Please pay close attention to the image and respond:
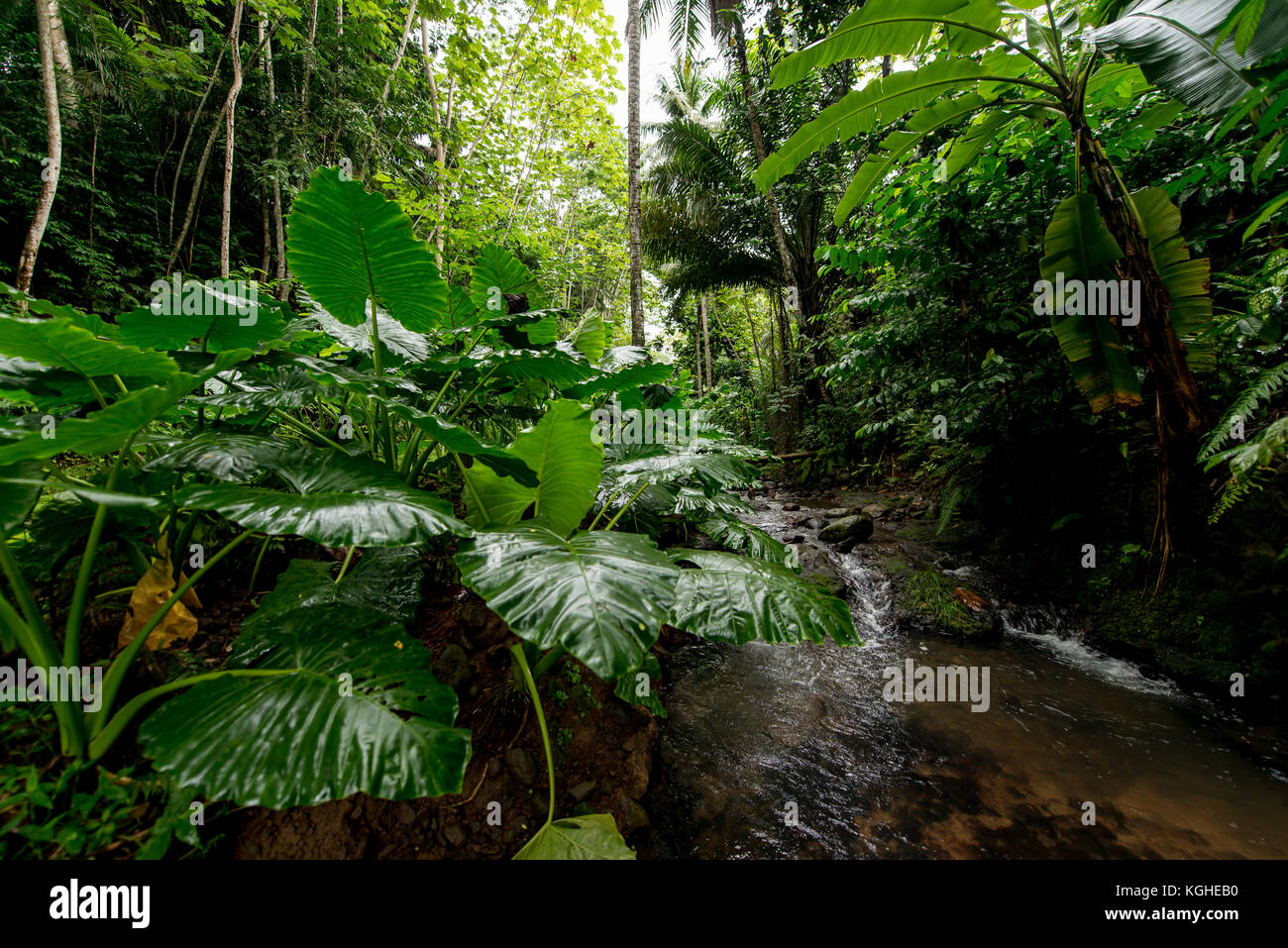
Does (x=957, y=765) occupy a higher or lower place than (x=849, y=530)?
lower

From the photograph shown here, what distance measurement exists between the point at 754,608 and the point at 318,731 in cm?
107

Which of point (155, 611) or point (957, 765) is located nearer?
point (155, 611)

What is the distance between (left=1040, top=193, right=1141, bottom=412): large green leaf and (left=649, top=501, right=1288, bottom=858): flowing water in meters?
1.58

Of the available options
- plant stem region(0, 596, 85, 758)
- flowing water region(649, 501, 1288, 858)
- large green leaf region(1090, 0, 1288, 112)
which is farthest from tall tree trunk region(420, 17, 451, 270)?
flowing water region(649, 501, 1288, 858)

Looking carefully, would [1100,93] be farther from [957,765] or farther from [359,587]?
[359,587]

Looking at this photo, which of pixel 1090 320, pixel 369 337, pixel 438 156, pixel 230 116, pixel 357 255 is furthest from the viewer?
pixel 438 156

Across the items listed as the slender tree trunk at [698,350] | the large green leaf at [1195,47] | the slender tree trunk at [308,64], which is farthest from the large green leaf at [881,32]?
the slender tree trunk at [698,350]

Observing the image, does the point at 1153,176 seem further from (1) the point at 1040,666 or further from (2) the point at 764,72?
(2) the point at 764,72

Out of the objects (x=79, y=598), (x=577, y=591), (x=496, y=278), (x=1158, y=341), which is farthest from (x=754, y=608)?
(x=1158, y=341)

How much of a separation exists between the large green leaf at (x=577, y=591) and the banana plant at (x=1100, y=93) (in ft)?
8.85

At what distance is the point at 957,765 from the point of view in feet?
6.15

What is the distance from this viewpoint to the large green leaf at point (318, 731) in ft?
2.78

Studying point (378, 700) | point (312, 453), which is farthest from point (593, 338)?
point (378, 700)

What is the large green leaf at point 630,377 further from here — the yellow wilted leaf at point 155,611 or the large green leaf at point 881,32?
the large green leaf at point 881,32
